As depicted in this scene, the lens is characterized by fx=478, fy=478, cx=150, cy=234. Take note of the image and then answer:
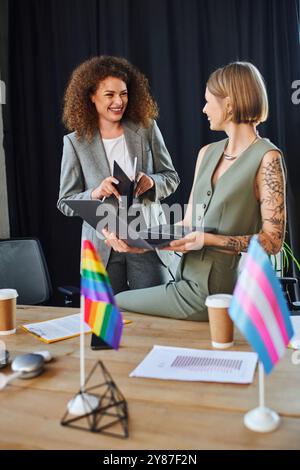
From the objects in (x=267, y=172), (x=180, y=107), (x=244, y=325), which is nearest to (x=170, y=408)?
(x=244, y=325)

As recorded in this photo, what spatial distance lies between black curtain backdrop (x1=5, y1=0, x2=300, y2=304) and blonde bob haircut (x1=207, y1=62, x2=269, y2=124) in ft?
4.81

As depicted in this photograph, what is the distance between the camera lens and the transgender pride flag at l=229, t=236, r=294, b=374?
85 cm

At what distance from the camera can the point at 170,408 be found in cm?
95

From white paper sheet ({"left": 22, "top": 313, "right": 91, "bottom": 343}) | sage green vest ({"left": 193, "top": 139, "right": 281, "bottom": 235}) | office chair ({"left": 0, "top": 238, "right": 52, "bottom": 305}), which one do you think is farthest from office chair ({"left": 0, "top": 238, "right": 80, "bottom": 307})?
sage green vest ({"left": 193, "top": 139, "right": 281, "bottom": 235})

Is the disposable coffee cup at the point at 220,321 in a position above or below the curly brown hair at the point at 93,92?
below

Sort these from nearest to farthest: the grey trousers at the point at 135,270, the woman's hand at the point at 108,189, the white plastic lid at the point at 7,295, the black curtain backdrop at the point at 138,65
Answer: the white plastic lid at the point at 7,295, the woman's hand at the point at 108,189, the grey trousers at the point at 135,270, the black curtain backdrop at the point at 138,65

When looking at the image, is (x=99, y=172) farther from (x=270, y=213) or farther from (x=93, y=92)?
(x=270, y=213)

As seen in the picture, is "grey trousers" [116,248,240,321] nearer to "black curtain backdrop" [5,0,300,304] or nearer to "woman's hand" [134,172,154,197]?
"woman's hand" [134,172,154,197]

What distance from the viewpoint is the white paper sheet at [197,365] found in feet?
3.57

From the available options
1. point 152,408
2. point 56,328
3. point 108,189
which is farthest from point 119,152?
point 152,408

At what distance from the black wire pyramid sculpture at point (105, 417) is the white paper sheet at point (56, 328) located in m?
0.46

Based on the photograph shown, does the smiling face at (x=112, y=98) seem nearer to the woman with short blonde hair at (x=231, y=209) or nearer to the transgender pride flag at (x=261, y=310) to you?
the woman with short blonde hair at (x=231, y=209)

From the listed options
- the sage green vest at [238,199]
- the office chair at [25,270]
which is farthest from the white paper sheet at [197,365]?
the office chair at [25,270]

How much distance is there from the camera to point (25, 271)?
2.64 meters
